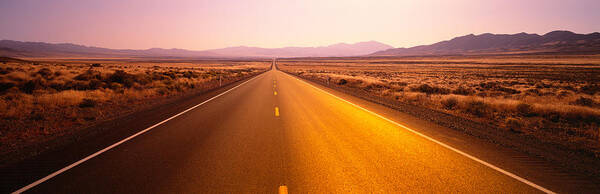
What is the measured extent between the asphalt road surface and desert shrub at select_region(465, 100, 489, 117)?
5676 millimetres

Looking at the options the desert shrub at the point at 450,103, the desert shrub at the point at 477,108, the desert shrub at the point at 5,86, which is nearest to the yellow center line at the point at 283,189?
the desert shrub at the point at 477,108

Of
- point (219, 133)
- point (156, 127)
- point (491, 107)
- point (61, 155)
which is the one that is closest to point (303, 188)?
point (219, 133)

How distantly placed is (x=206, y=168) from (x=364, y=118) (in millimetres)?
5988

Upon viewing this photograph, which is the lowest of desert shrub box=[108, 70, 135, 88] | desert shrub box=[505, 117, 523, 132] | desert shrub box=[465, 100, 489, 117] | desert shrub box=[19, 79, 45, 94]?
desert shrub box=[505, 117, 523, 132]

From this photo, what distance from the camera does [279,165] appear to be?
4.37 metres

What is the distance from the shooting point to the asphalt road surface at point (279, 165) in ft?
11.8

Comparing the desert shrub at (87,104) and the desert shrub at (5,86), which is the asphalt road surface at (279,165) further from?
the desert shrub at (5,86)

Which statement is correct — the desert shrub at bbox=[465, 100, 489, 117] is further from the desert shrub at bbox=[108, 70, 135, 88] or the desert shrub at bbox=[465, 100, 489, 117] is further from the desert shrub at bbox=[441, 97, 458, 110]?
the desert shrub at bbox=[108, 70, 135, 88]

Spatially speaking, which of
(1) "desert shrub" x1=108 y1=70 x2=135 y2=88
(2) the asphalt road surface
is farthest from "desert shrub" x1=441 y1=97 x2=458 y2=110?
(1) "desert shrub" x1=108 y1=70 x2=135 y2=88

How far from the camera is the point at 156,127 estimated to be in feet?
23.3

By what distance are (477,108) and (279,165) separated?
10.9 meters

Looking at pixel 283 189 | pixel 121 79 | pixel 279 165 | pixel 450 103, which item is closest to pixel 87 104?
pixel 121 79

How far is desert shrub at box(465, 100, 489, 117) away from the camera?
422 inches

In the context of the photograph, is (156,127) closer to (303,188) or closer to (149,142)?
(149,142)
